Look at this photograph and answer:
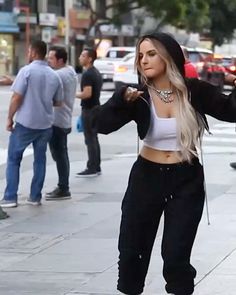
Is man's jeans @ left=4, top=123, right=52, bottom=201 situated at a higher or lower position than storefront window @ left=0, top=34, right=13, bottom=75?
higher

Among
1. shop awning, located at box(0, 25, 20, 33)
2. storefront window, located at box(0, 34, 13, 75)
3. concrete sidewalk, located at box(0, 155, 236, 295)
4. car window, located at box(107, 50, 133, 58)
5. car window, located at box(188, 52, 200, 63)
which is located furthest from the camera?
shop awning, located at box(0, 25, 20, 33)

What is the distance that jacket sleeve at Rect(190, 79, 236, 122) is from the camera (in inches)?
216

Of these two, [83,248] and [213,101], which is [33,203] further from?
[213,101]

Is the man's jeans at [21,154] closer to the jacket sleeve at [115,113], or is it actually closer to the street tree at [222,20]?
the jacket sleeve at [115,113]

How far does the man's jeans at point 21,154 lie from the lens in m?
10.5

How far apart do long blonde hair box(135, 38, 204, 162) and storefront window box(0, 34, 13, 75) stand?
48872 mm

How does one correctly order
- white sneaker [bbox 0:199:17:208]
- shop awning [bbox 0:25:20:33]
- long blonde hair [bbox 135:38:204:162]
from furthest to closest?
shop awning [bbox 0:25:20:33] → white sneaker [bbox 0:199:17:208] → long blonde hair [bbox 135:38:204:162]

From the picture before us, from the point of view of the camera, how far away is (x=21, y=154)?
417 inches

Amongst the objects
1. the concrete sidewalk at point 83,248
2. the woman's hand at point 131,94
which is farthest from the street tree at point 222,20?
the woman's hand at point 131,94

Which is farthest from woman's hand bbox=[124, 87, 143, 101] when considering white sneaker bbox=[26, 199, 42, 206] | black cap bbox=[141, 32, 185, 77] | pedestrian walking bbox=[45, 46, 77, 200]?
pedestrian walking bbox=[45, 46, 77, 200]

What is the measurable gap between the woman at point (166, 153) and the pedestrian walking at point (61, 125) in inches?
226

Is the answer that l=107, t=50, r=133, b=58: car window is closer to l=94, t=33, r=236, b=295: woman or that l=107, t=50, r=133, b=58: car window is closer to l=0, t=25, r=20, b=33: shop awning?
l=0, t=25, r=20, b=33: shop awning

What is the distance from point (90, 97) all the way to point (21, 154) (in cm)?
263

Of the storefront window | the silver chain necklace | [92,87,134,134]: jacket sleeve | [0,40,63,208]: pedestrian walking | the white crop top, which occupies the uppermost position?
the silver chain necklace
